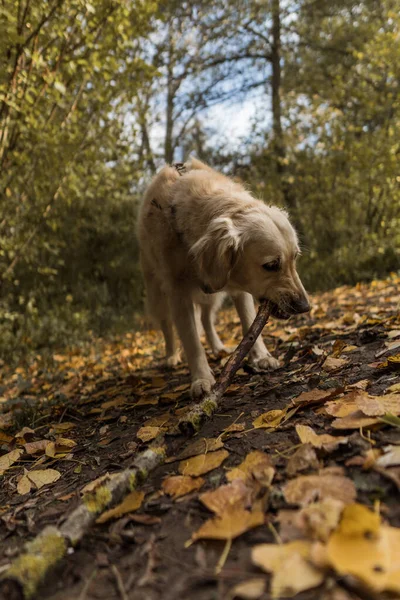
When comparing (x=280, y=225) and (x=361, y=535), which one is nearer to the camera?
(x=361, y=535)

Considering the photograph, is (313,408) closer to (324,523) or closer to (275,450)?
(275,450)

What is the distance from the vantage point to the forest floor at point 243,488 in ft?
3.43

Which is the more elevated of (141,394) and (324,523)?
(324,523)

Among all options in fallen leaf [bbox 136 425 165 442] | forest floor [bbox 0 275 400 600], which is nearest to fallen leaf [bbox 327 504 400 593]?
forest floor [bbox 0 275 400 600]

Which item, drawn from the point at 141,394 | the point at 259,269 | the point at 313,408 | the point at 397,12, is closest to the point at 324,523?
the point at 313,408

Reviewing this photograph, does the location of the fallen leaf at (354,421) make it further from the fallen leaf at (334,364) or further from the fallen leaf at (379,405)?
the fallen leaf at (334,364)

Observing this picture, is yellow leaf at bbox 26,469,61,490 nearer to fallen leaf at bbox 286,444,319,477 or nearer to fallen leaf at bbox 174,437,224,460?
fallen leaf at bbox 174,437,224,460

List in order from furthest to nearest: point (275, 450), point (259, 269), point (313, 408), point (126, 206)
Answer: point (126, 206) → point (259, 269) → point (313, 408) → point (275, 450)

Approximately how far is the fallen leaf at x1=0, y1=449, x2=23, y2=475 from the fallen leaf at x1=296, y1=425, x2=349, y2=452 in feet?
5.40

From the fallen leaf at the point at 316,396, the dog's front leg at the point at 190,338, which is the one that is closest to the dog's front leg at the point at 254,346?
the dog's front leg at the point at 190,338

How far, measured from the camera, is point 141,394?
137 inches

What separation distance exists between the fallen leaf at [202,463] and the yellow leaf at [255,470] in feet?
0.33

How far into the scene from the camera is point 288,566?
1.03 m

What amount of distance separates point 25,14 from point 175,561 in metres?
4.12
